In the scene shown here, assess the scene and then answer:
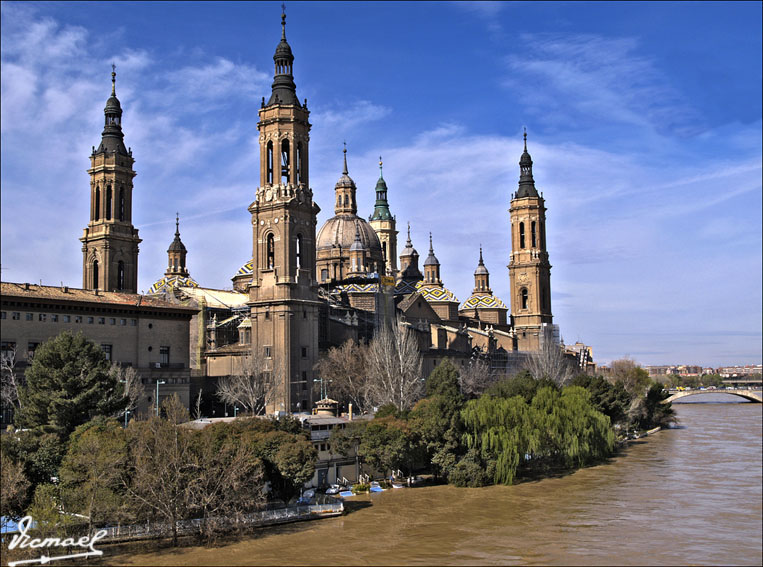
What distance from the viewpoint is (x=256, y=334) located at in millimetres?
73125

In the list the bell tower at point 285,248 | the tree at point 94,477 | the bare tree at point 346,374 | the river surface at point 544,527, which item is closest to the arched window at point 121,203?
the bell tower at point 285,248

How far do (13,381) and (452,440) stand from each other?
88.6 ft

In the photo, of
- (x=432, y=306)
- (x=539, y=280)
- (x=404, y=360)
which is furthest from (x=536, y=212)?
(x=404, y=360)

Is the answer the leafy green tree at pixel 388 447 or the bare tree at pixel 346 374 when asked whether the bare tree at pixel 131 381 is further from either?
the bare tree at pixel 346 374

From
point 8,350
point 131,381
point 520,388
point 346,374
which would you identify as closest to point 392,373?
point 346,374

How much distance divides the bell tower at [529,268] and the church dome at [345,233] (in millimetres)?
22453

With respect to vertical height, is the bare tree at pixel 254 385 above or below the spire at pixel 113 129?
below

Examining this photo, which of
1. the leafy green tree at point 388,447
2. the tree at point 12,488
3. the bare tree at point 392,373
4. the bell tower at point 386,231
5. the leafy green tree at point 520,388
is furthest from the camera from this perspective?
the bell tower at point 386,231

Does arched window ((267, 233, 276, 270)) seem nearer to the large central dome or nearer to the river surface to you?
the large central dome

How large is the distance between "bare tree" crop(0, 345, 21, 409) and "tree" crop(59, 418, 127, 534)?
14.8 metres

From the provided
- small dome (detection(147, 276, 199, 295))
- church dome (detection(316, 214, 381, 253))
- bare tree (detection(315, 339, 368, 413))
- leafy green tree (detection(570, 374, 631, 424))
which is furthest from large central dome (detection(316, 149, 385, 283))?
leafy green tree (detection(570, 374, 631, 424))

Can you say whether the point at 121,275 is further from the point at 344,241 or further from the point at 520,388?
the point at 520,388

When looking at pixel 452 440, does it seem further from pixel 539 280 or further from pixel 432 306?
pixel 539 280

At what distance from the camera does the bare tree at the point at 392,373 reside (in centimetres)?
6838
